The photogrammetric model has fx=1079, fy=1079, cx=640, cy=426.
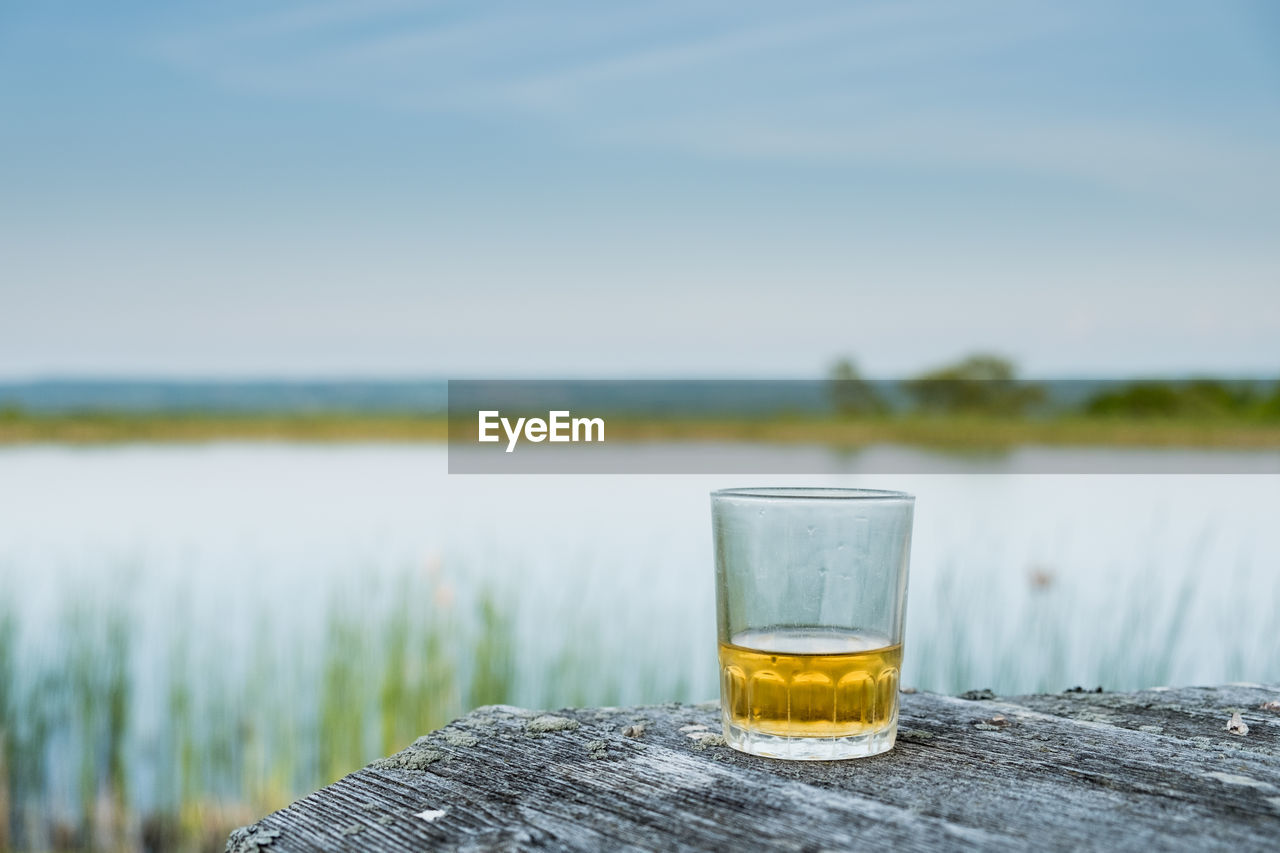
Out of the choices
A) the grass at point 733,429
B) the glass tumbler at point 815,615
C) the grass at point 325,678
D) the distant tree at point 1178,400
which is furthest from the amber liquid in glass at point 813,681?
the distant tree at point 1178,400

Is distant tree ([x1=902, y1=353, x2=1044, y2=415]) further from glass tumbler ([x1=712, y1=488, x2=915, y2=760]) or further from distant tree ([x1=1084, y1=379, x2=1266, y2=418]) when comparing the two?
glass tumbler ([x1=712, y1=488, x2=915, y2=760])

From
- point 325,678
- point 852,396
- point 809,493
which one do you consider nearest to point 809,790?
point 809,493

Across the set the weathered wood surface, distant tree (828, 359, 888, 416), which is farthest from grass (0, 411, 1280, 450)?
the weathered wood surface

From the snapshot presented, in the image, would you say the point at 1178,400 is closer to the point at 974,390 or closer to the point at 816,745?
the point at 974,390

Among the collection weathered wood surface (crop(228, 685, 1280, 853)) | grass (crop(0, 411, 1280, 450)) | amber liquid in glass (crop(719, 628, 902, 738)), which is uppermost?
amber liquid in glass (crop(719, 628, 902, 738))

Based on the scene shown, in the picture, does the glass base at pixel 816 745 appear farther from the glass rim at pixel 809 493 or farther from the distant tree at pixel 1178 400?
the distant tree at pixel 1178 400

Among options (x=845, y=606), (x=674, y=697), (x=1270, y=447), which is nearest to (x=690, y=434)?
(x=1270, y=447)

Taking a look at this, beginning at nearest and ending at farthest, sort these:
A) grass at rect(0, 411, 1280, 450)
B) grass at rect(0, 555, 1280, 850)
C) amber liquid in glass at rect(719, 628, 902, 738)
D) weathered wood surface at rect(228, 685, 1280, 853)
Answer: weathered wood surface at rect(228, 685, 1280, 853)
amber liquid in glass at rect(719, 628, 902, 738)
grass at rect(0, 555, 1280, 850)
grass at rect(0, 411, 1280, 450)

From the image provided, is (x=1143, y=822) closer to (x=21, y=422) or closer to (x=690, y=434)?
(x=690, y=434)
